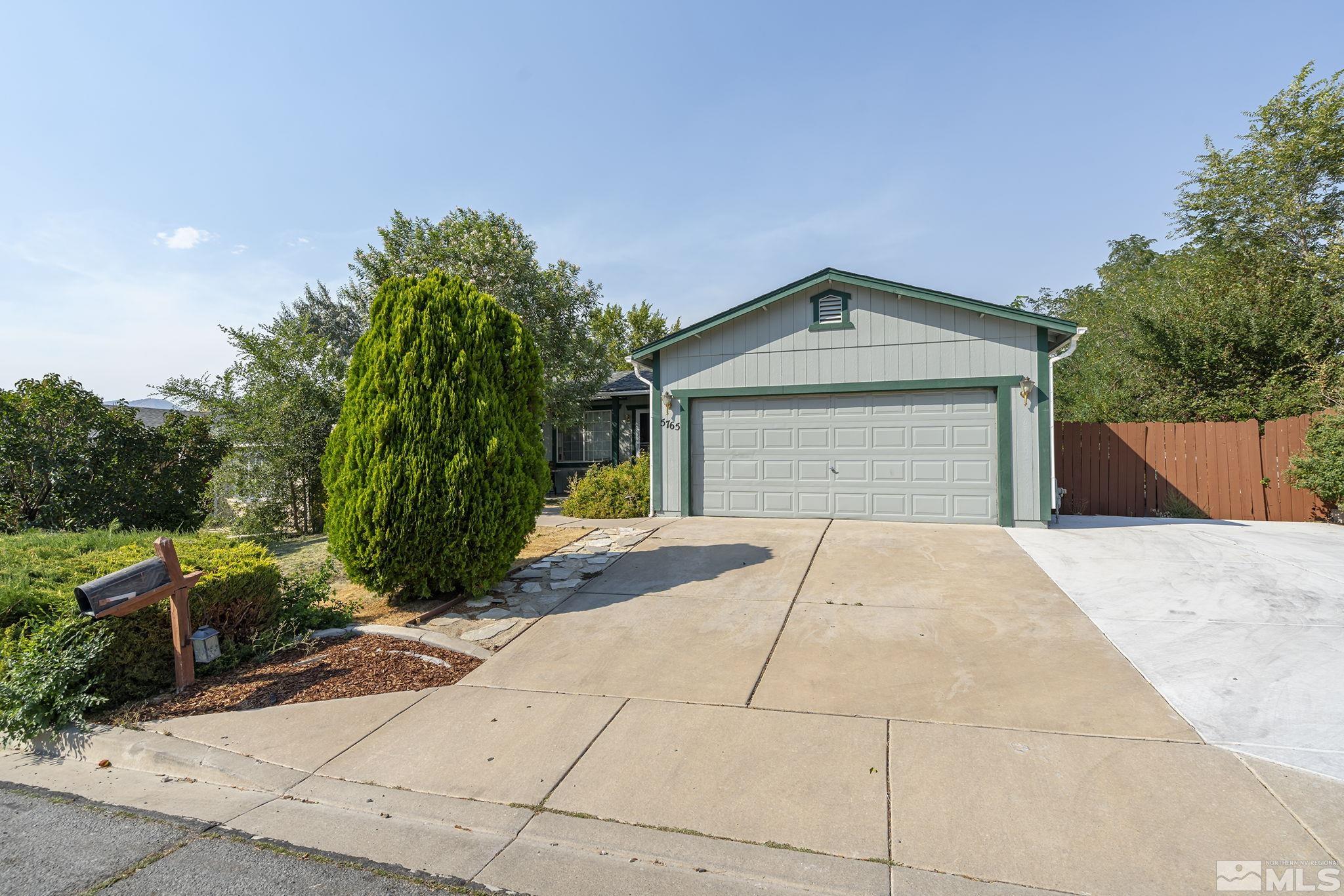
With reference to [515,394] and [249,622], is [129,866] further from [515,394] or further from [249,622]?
[515,394]

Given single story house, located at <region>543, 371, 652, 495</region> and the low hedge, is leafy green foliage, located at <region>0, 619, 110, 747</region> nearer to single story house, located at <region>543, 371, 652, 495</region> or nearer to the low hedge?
the low hedge

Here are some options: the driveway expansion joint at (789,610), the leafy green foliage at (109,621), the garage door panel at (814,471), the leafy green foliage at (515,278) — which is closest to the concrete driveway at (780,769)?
the driveway expansion joint at (789,610)

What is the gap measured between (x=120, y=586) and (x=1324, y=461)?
1486 centimetres

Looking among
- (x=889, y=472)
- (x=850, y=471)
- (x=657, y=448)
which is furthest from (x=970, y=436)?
(x=657, y=448)

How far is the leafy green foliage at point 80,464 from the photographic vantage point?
8.67 metres

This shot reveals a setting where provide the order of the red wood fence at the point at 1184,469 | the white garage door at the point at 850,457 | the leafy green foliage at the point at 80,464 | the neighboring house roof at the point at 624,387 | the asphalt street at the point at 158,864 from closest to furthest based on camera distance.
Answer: the asphalt street at the point at 158,864, the leafy green foliage at the point at 80,464, the white garage door at the point at 850,457, the red wood fence at the point at 1184,469, the neighboring house roof at the point at 624,387

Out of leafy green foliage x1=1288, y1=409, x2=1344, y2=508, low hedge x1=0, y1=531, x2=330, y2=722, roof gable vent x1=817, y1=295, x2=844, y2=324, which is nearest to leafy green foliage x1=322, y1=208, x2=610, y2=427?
roof gable vent x1=817, y1=295, x2=844, y2=324

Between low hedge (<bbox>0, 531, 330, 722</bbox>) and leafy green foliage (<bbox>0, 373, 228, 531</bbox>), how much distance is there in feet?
12.7

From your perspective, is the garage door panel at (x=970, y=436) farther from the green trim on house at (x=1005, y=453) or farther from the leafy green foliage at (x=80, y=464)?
the leafy green foliage at (x=80, y=464)

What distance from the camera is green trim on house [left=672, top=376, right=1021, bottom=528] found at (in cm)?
914

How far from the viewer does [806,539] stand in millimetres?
8258

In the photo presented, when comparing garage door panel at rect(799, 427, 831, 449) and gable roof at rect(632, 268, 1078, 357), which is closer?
gable roof at rect(632, 268, 1078, 357)

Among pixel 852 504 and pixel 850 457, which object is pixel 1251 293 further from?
pixel 852 504

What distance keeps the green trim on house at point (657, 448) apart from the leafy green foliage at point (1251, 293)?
42.8ft
